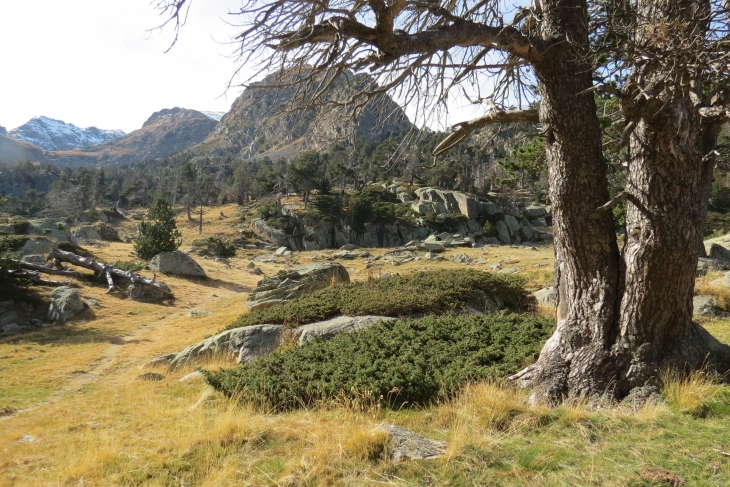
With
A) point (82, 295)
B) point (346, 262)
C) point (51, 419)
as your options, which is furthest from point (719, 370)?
point (346, 262)

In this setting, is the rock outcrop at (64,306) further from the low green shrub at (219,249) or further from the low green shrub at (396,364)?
the low green shrub at (219,249)

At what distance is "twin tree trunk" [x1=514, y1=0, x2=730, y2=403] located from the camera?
452 cm

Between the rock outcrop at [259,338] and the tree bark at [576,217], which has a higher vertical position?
the tree bark at [576,217]

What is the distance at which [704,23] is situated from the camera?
432cm

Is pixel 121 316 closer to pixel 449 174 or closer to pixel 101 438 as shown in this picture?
pixel 101 438

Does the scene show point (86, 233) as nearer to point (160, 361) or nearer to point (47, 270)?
point (47, 270)

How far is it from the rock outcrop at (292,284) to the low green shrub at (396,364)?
824 centimetres

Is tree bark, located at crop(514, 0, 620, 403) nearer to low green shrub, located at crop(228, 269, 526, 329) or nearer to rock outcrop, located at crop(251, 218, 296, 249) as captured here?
low green shrub, located at crop(228, 269, 526, 329)

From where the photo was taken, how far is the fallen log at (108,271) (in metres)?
23.3

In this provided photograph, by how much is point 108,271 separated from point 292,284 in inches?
546

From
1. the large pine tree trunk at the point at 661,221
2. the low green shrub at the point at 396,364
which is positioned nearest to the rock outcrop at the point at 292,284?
the low green shrub at the point at 396,364

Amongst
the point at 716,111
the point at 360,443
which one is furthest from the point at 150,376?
the point at 716,111

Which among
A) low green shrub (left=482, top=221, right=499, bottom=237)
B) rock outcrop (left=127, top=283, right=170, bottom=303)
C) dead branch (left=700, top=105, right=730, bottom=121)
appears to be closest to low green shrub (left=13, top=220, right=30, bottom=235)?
rock outcrop (left=127, top=283, right=170, bottom=303)

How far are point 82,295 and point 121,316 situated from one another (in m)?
3.49
